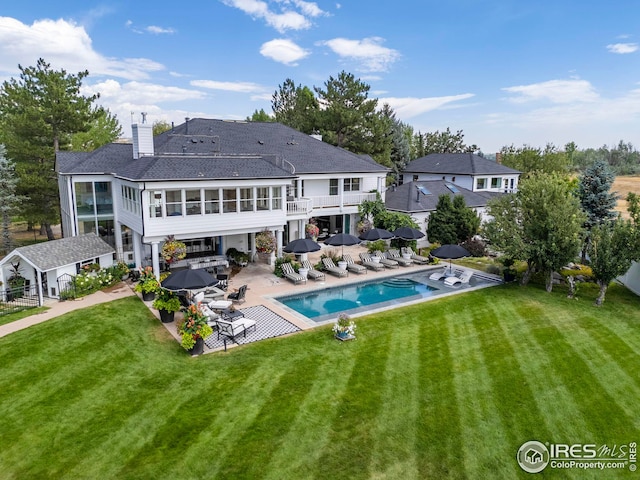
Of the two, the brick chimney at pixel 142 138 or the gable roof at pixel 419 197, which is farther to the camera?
the gable roof at pixel 419 197

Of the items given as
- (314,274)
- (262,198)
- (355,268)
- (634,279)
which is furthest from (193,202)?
(634,279)

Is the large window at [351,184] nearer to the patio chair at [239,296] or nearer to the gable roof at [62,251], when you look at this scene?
the patio chair at [239,296]

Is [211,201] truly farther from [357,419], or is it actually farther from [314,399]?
[357,419]

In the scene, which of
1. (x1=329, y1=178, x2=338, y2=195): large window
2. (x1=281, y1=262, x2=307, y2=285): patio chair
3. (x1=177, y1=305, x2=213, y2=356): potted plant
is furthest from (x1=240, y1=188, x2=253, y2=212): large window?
(x1=177, y1=305, x2=213, y2=356): potted plant

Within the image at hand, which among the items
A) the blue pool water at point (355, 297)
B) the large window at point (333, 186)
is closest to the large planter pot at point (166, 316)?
the blue pool water at point (355, 297)

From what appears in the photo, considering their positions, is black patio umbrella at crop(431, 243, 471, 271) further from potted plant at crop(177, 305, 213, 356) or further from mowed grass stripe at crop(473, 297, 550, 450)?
potted plant at crop(177, 305, 213, 356)
